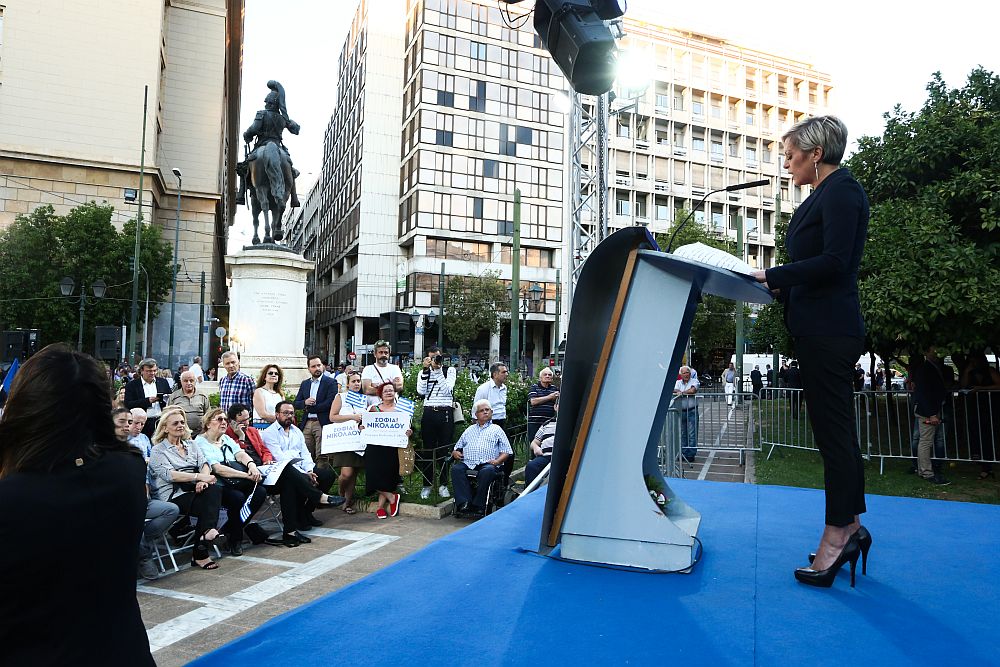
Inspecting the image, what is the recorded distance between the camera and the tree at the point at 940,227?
8906mm

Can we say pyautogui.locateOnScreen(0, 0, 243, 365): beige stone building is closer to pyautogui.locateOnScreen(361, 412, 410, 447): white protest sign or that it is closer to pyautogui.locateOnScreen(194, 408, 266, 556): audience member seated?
pyautogui.locateOnScreen(361, 412, 410, 447): white protest sign

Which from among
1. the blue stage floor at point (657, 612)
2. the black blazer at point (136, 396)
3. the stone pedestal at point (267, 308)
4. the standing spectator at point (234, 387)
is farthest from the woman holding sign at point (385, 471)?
the stone pedestal at point (267, 308)

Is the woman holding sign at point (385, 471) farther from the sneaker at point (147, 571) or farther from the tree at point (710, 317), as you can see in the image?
the tree at point (710, 317)

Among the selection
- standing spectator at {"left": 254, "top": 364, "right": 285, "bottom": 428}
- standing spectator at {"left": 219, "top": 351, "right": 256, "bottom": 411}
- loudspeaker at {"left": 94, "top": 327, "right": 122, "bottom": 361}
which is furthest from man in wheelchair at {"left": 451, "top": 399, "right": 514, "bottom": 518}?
loudspeaker at {"left": 94, "top": 327, "right": 122, "bottom": 361}

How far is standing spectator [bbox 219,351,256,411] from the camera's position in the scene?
1008 centimetres

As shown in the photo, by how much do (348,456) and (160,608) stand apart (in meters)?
4.05

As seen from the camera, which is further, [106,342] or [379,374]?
[106,342]

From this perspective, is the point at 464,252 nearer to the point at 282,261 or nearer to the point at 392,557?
the point at 282,261

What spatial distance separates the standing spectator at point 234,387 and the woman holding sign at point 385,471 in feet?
8.26

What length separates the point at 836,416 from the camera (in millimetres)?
2541

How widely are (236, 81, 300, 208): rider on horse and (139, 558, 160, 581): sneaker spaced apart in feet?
38.4

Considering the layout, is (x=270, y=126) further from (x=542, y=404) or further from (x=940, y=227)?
(x=940, y=227)

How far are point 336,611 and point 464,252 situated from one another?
46843 mm

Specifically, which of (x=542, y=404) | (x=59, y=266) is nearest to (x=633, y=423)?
(x=542, y=404)
